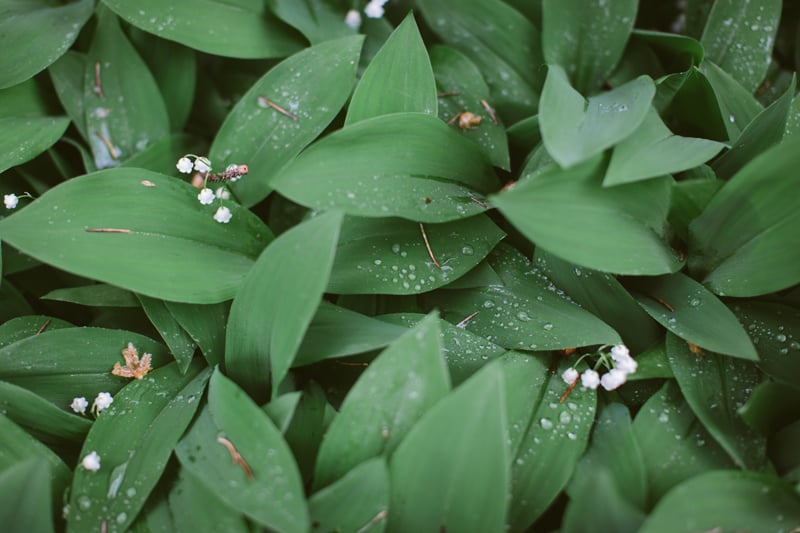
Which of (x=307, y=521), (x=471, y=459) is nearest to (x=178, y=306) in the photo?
(x=307, y=521)

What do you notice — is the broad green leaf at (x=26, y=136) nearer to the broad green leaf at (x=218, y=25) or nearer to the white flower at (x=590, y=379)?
the broad green leaf at (x=218, y=25)

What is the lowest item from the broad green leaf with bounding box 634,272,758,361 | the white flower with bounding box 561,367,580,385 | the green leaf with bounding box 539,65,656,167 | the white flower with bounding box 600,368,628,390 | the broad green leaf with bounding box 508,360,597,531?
the broad green leaf with bounding box 508,360,597,531

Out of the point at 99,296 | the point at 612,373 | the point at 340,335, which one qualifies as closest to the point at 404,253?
the point at 340,335

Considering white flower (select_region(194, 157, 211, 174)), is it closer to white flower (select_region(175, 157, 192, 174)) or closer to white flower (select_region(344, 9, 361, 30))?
white flower (select_region(175, 157, 192, 174))

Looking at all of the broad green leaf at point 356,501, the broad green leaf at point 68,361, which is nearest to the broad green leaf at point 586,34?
the broad green leaf at point 356,501

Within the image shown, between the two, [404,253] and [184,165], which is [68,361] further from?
[404,253]

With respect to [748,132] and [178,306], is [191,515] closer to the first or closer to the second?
[178,306]

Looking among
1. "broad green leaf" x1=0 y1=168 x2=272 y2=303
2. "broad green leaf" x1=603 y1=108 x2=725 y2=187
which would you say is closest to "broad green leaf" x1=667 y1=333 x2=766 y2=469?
"broad green leaf" x1=603 y1=108 x2=725 y2=187
